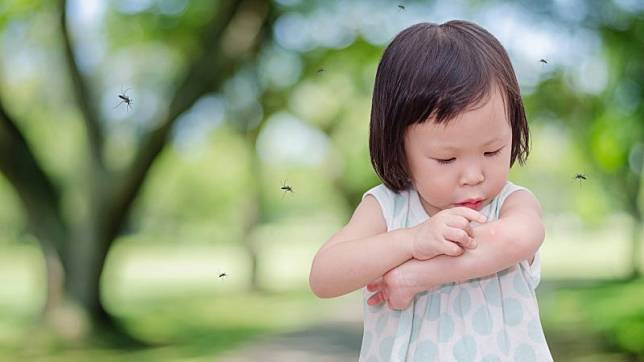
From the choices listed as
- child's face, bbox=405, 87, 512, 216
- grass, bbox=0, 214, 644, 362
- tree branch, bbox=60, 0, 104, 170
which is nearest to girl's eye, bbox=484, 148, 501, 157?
child's face, bbox=405, 87, 512, 216

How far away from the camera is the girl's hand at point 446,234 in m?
1.57

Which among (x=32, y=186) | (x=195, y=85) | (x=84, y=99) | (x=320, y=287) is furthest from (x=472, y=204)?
(x=84, y=99)

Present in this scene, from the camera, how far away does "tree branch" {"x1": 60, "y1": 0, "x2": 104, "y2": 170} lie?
1040 centimetres

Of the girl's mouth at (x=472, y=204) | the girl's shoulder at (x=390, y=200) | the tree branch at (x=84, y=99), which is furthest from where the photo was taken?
the tree branch at (x=84, y=99)

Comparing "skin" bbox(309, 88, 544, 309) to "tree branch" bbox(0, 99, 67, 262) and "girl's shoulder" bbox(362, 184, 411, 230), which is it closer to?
"girl's shoulder" bbox(362, 184, 411, 230)

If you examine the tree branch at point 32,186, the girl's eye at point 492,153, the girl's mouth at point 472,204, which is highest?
the girl's eye at point 492,153

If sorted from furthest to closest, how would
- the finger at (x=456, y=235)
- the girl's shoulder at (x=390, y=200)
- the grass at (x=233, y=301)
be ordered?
the grass at (x=233, y=301)
the girl's shoulder at (x=390, y=200)
the finger at (x=456, y=235)

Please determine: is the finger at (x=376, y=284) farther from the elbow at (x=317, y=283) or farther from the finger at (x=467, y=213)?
the finger at (x=467, y=213)

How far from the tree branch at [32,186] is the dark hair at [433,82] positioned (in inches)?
343

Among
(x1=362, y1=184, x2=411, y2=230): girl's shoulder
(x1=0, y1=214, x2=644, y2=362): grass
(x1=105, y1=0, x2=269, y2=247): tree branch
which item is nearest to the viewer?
(x1=362, y1=184, x2=411, y2=230): girl's shoulder

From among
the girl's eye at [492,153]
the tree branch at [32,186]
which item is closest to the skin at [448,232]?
the girl's eye at [492,153]

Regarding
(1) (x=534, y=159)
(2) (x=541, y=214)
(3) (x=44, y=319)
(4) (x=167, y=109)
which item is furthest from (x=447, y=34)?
(1) (x=534, y=159)

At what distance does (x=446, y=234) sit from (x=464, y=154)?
0.15 metres

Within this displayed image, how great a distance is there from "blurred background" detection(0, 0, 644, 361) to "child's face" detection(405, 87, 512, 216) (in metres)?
3.96
